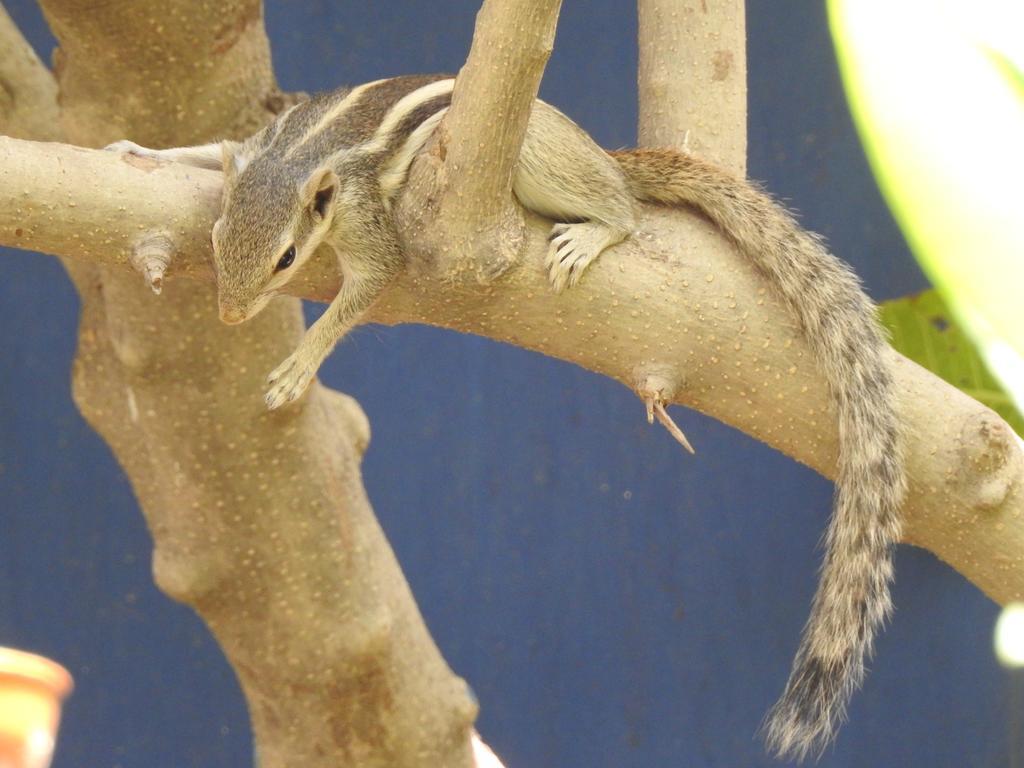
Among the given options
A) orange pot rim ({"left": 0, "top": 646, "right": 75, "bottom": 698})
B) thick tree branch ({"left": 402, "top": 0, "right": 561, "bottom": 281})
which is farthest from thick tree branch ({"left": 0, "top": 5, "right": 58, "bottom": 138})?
orange pot rim ({"left": 0, "top": 646, "right": 75, "bottom": 698})

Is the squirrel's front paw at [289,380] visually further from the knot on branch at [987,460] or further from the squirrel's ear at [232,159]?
the knot on branch at [987,460]

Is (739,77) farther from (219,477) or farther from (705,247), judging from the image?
(219,477)

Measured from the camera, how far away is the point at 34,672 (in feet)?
2.42

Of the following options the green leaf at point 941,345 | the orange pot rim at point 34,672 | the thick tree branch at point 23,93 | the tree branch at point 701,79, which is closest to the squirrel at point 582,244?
the tree branch at point 701,79

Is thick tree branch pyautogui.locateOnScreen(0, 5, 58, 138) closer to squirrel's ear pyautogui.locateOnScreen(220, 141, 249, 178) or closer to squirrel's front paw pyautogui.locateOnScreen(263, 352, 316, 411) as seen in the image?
squirrel's ear pyautogui.locateOnScreen(220, 141, 249, 178)

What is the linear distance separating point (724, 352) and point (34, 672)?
883 mm

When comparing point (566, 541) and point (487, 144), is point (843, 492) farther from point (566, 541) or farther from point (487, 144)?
point (566, 541)

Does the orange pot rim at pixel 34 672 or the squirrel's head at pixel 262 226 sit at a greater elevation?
the squirrel's head at pixel 262 226

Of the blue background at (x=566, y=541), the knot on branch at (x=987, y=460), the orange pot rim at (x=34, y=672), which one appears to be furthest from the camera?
the blue background at (x=566, y=541)

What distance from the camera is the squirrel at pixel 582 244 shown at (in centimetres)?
140

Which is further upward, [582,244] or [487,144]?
[487,144]

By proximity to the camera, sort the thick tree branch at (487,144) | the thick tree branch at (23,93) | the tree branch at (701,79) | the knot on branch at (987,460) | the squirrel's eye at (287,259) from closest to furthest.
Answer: the thick tree branch at (487,144) < the knot on branch at (987,460) < the squirrel's eye at (287,259) < the tree branch at (701,79) < the thick tree branch at (23,93)

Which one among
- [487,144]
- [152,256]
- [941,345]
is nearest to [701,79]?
[487,144]

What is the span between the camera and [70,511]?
8.84ft
